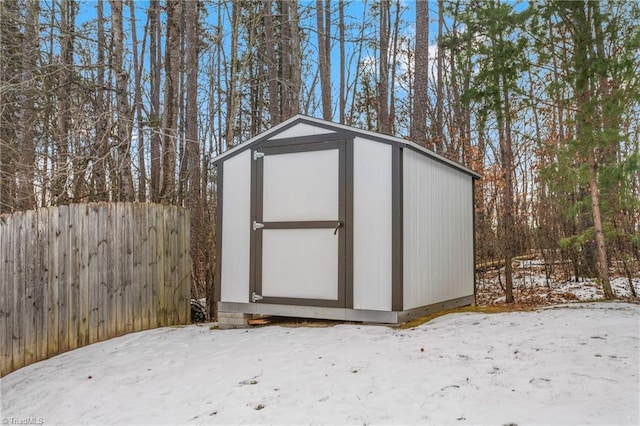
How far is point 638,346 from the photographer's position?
3.73 metres

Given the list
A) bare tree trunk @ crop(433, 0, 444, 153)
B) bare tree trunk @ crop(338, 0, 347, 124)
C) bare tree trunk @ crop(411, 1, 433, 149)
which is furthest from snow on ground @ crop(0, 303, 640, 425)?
bare tree trunk @ crop(338, 0, 347, 124)

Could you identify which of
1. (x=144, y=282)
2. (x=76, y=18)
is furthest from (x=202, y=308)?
(x=76, y=18)

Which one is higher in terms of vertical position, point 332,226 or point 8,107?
point 8,107

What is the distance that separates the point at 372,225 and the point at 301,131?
4.74 ft

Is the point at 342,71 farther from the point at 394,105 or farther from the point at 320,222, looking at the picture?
the point at 320,222

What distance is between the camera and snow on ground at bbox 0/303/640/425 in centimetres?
281

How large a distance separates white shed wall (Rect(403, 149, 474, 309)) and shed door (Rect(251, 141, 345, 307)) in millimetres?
756

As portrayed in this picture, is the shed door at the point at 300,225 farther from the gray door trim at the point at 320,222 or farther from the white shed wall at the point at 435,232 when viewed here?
the white shed wall at the point at 435,232

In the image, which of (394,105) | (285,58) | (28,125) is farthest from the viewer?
(394,105)

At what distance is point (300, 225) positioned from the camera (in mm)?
5520

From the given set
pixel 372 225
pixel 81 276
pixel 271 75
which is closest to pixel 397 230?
pixel 372 225

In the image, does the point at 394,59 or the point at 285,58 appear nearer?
the point at 285,58

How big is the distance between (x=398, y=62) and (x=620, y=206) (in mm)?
10800

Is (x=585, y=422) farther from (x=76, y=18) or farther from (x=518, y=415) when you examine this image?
(x=76, y=18)
